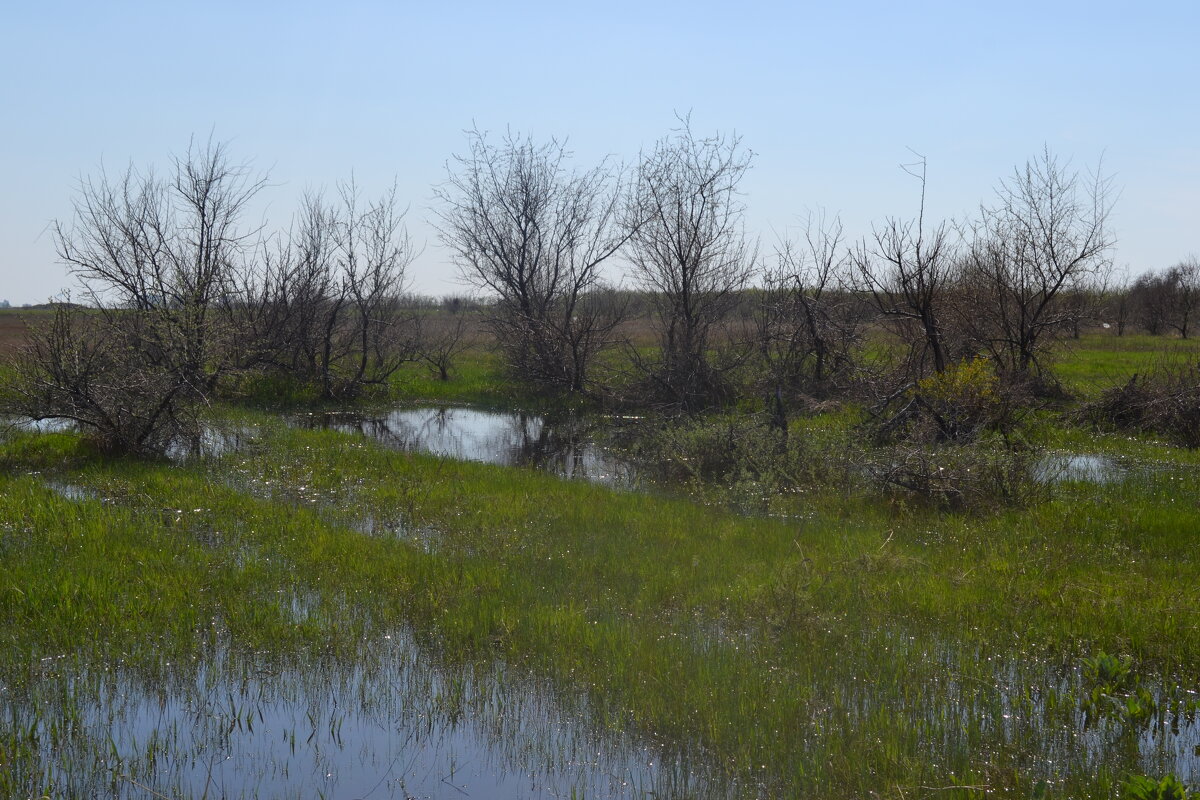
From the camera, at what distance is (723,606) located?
7445 millimetres

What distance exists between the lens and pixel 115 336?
14000mm

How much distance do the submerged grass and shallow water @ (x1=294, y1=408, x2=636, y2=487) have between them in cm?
364

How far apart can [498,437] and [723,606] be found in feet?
39.3

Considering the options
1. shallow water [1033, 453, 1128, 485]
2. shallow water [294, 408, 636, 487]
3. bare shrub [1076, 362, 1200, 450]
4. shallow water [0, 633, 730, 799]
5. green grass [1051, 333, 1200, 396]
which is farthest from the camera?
green grass [1051, 333, 1200, 396]

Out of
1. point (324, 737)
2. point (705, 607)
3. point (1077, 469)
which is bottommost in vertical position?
point (324, 737)

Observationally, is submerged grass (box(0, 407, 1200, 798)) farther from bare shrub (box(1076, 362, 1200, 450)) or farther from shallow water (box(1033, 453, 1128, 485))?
bare shrub (box(1076, 362, 1200, 450))

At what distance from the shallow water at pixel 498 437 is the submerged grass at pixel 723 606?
3.64 meters

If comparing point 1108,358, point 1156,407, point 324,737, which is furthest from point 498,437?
point 1108,358

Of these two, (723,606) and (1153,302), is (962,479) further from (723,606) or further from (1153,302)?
(1153,302)

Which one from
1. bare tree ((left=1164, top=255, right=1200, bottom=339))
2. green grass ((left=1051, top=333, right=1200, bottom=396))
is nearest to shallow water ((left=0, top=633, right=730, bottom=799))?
green grass ((left=1051, top=333, right=1200, bottom=396))

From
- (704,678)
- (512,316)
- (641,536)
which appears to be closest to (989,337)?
(512,316)

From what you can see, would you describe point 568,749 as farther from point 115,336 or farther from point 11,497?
point 115,336

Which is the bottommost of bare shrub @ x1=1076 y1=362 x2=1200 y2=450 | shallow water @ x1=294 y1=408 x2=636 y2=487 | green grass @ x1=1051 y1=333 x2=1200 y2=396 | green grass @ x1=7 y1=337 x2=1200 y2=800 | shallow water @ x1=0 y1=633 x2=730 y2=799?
shallow water @ x1=0 y1=633 x2=730 y2=799

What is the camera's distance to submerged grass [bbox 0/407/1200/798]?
535 centimetres
